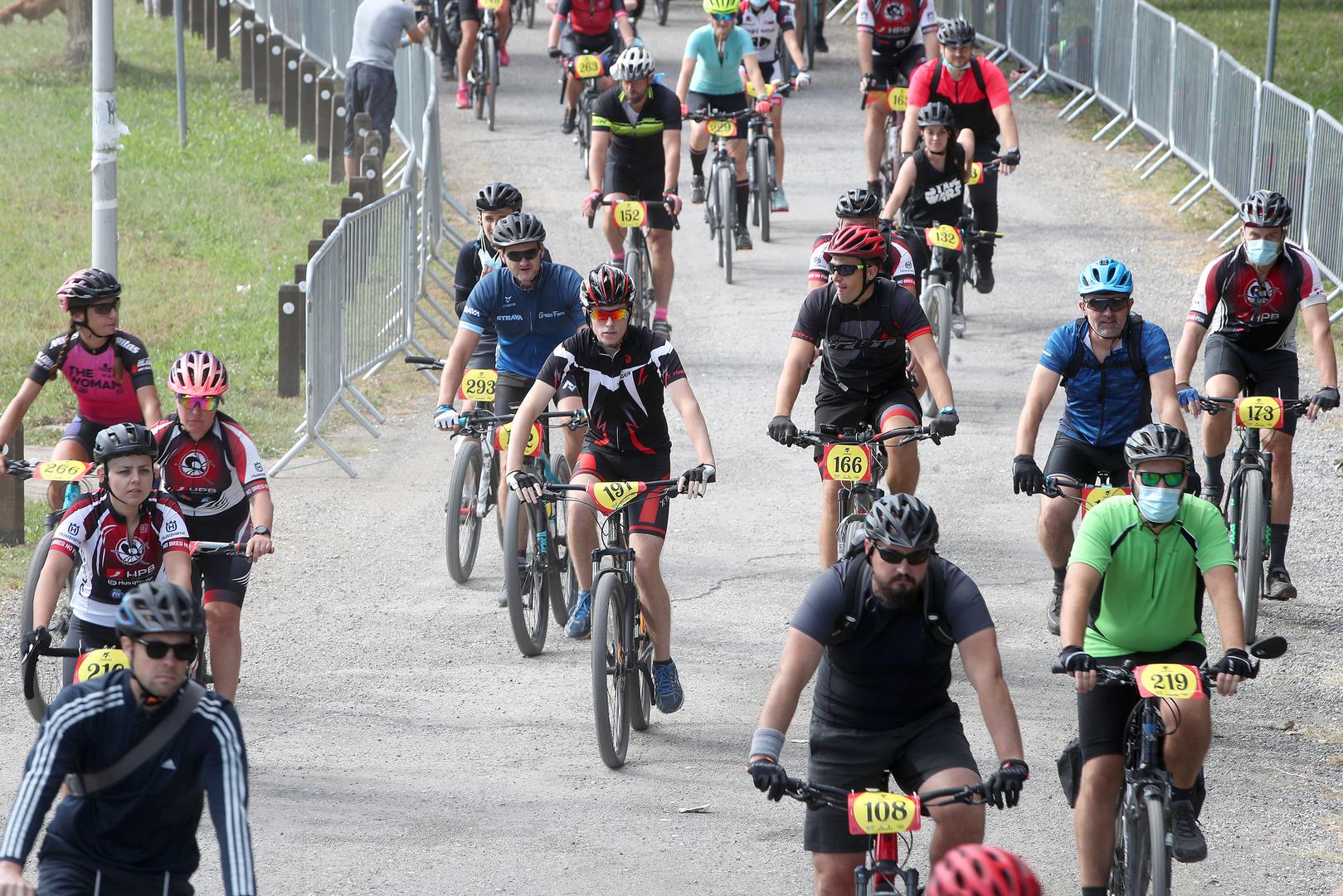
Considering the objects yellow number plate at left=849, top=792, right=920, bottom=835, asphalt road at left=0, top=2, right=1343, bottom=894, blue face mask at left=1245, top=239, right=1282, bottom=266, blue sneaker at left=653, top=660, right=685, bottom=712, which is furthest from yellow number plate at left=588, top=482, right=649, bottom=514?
blue face mask at left=1245, top=239, right=1282, bottom=266

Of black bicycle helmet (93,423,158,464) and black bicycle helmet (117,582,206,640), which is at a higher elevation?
black bicycle helmet (117,582,206,640)

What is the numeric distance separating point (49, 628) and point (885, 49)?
41.5 ft

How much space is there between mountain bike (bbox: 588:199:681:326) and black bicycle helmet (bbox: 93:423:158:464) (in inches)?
278

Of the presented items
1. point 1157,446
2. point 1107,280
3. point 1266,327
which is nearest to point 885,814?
point 1157,446

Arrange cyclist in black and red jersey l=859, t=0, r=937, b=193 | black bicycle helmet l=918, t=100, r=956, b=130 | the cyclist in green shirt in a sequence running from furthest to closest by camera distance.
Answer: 1. cyclist in black and red jersey l=859, t=0, r=937, b=193
2. black bicycle helmet l=918, t=100, r=956, b=130
3. the cyclist in green shirt

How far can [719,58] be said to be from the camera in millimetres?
16828

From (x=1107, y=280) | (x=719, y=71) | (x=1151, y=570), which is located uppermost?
(x=719, y=71)

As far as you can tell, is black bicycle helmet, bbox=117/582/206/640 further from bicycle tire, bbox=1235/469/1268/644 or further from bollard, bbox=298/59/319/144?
bollard, bbox=298/59/319/144

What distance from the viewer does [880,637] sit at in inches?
234

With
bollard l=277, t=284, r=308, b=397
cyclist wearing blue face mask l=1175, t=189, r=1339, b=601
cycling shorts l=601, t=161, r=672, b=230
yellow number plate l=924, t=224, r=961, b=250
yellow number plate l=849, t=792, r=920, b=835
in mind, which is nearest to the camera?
yellow number plate l=849, t=792, r=920, b=835

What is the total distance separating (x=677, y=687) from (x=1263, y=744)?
9.04 feet

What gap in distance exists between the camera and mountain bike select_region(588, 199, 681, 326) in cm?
1411

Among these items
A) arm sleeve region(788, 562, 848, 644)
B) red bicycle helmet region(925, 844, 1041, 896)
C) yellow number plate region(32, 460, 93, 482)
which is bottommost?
yellow number plate region(32, 460, 93, 482)

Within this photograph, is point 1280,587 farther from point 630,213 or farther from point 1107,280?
point 630,213
